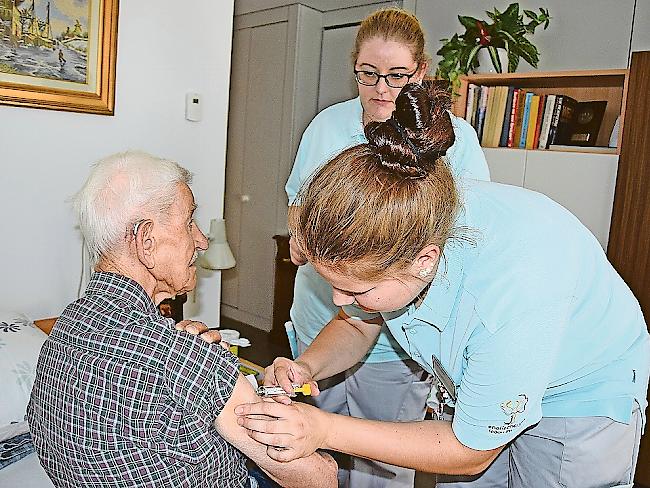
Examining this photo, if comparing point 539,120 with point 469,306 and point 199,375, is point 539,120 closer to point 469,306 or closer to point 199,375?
point 469,306

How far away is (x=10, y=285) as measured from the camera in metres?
2.58

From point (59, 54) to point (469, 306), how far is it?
2.12m

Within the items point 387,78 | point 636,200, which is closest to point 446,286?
point 387,78

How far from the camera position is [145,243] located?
137cm

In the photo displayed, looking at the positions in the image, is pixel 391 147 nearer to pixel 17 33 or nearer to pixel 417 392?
pixel 417 392

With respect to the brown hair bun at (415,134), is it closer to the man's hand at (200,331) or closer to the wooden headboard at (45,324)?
the man's hand at (200,331)

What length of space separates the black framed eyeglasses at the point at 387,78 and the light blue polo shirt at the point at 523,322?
71cm

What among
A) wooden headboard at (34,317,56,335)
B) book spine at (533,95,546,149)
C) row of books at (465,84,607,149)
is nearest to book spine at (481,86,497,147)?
row of books at (465,84,607,149)

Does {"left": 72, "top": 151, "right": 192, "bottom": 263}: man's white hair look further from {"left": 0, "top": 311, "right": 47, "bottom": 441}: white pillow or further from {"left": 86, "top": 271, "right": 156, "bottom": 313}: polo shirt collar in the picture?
{"left": 0, "top": 311, "right": 47, "bottom": 441}: white pillow

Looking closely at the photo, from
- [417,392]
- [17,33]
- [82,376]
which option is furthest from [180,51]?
A: [82,376]

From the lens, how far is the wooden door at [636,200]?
8.87ft

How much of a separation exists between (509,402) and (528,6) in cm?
314

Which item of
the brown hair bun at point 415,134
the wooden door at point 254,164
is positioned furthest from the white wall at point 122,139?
the wooden door at point 254,164

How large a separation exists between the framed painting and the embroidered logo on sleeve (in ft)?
7.14
